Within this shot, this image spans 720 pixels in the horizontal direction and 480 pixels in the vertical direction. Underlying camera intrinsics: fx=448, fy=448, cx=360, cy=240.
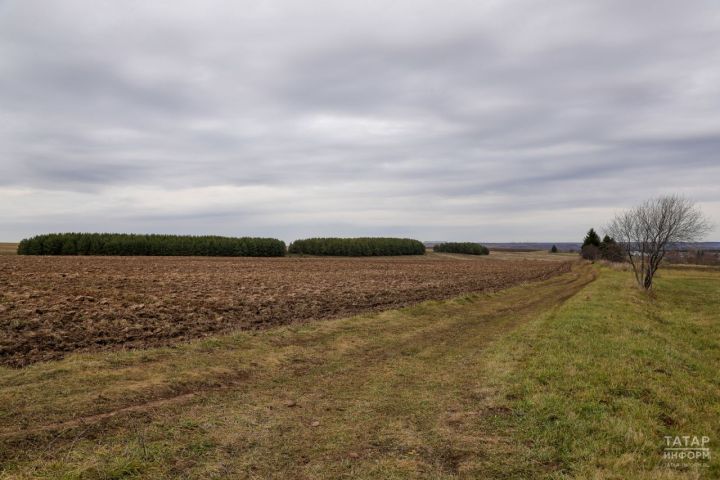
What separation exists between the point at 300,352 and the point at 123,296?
40.9 ft

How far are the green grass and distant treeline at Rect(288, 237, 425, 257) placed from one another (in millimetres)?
98532

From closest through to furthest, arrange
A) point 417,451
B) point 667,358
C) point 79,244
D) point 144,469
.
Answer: point 144,469
point 417,451
point 667,358
point 79,244

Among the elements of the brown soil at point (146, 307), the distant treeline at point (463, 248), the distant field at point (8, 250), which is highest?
the distant treeline at point (463, 248)

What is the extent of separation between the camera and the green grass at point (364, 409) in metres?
6.28

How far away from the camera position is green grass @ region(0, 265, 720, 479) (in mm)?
6277

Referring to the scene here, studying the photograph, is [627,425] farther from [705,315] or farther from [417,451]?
[705,315]

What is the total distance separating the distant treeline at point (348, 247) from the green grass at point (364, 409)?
98532 millimetres

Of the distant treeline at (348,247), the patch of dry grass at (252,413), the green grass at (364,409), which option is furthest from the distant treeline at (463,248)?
the patch of dry grass at (252,413)

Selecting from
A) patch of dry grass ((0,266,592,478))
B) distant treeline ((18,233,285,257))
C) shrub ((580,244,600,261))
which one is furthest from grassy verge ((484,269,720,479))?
shrub ((580,244,600,261))

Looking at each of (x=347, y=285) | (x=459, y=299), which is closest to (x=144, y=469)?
(x=459, y=299)

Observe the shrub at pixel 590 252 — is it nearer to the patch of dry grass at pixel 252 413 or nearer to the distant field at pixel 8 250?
the patch of dry grass at pixel 252 413

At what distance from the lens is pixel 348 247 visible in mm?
114250

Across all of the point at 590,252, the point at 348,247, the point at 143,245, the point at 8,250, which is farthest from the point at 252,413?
the point at 590,252

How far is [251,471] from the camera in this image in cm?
609
